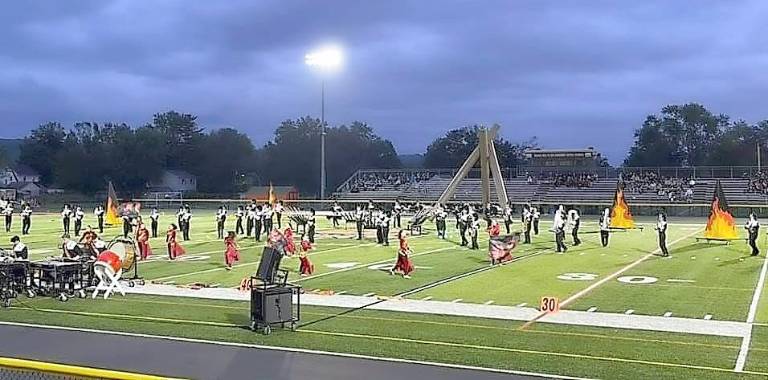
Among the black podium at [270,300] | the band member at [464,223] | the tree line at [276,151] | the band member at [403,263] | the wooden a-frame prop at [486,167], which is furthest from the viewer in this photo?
the tree line at [276,151]

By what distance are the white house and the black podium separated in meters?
85.8

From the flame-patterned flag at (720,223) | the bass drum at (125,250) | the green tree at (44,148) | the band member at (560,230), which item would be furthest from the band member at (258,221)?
the green tree at (44,148)

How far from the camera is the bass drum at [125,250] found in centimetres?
1773

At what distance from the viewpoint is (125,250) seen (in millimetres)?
18188

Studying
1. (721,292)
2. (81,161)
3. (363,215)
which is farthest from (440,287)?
(81,161)

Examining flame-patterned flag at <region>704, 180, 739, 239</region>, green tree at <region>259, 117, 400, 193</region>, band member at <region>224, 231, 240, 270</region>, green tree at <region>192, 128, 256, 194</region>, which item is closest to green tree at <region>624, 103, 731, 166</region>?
green tree at <region>259, 117, 400, 193</region>

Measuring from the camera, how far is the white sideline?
44.1 feet

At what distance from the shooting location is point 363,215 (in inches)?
1406

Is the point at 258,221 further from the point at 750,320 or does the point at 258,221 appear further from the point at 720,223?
the point at 750,320

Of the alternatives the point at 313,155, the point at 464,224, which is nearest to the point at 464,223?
the point at 464,224

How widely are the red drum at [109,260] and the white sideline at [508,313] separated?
623mm

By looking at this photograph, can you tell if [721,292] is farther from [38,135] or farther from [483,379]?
[38,135]

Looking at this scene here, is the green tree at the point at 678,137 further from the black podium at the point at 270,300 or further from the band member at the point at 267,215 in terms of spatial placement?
the black podium at the point at 270,300

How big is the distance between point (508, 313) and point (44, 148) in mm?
108853
